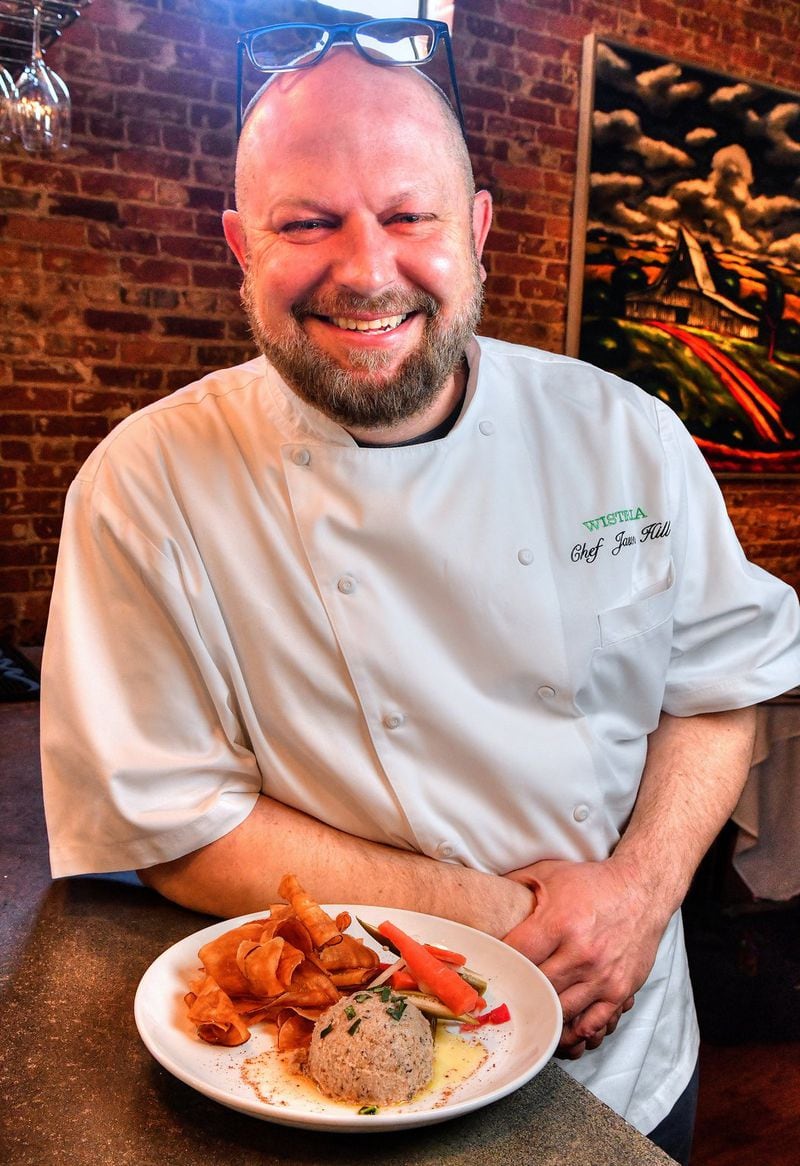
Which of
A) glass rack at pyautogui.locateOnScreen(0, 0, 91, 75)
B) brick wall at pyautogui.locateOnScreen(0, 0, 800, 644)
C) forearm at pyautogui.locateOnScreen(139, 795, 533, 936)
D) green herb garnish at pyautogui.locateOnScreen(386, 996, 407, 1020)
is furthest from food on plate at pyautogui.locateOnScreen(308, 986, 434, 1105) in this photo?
brick wall at pyautogui.locateOnScreen(0, 0, 800, 644)

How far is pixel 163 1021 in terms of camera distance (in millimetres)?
A: 852

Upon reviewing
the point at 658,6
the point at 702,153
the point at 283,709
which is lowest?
the point at 283,709

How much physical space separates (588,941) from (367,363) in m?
0.68

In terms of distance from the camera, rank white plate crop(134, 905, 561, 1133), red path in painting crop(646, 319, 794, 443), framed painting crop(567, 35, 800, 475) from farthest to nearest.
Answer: red path in painting crop(646, 319, 794, 443) < framed painting crop(567, 35, 800, 475) < white plate crop(134, 905, 561, 1133)

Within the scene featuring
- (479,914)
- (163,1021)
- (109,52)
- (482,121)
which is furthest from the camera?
(482,121)

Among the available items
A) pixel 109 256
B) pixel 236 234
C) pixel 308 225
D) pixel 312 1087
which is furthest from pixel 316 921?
pixel 109 256

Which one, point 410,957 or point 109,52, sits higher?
point 109,52

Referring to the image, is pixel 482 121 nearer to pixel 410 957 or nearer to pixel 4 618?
pixel 4 618

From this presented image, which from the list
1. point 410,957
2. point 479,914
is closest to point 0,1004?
point 410,957

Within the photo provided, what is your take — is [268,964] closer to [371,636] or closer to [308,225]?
[371,636]

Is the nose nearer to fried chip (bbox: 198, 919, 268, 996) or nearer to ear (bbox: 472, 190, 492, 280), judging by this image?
ear (bbox: 472, 190, 492, 280)

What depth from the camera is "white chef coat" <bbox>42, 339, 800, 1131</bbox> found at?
3.81ft

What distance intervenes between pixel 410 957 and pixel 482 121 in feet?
13.9

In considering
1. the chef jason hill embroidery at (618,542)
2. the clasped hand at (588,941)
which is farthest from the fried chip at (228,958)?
the chef jason hill embroidery at (618,542)
